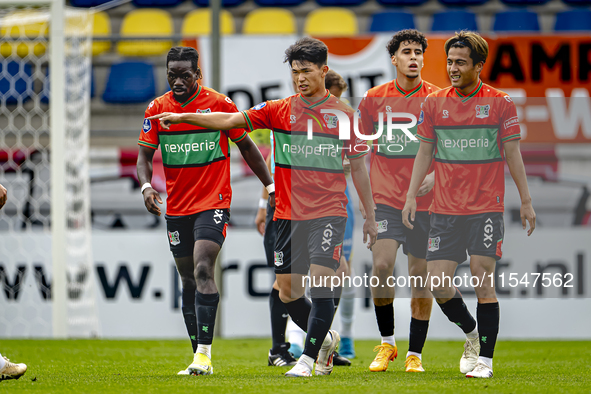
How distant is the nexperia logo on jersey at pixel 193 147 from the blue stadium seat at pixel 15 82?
4.20 m

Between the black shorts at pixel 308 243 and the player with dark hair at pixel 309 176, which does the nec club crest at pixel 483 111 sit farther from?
the black shorts at pixel 308 243

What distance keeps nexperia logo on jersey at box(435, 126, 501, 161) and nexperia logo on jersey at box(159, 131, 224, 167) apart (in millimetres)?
1255

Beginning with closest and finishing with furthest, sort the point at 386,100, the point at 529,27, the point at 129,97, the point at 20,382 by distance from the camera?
the point at 20,382, the point at 386,100, the point at 129,97, the point at 529,27

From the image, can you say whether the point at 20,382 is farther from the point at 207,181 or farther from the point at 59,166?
the point at 59,166

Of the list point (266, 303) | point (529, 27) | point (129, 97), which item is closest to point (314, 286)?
point (266, 303)

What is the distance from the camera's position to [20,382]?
3.65m

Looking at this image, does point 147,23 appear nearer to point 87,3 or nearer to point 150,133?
point 87,3

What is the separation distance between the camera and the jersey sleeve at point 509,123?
12.4 ft

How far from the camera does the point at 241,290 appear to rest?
23.6 ft

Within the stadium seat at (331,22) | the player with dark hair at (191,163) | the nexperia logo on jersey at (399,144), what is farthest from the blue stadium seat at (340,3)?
the player with dark hair at (191,163)

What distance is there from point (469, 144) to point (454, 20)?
268 inches

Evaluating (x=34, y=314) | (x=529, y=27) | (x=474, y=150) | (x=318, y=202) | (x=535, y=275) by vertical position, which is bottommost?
(x=34, y=314)

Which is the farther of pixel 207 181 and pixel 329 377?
pixel 207 181

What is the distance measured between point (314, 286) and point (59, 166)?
4.14 m
